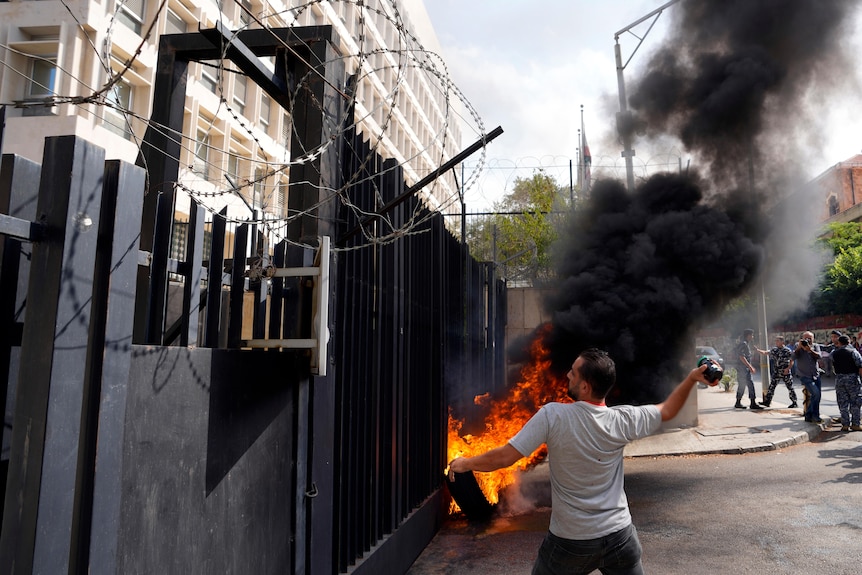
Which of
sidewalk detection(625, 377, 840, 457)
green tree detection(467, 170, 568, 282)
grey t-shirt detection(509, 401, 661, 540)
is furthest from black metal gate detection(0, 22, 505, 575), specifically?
green tree detection(467, 170, 568, 282)

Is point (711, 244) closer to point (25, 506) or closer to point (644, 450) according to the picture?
point (644, 450)

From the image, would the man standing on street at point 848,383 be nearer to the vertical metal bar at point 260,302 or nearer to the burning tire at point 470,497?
the burning tire at point 470,497

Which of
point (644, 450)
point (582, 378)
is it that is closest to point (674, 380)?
point (644, 450)

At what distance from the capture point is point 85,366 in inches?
79.7

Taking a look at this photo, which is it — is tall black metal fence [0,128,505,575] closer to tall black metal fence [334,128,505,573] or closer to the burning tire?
tall black metal fence [334,128,505,573]

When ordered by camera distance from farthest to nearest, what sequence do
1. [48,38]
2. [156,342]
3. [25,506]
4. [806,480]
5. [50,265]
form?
[48,38] < [806,480] < [156,342] < [50,265] < [25,506]

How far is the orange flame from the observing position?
7363 millimetres

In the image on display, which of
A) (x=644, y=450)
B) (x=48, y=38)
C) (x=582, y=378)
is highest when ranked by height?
(x=48, y=38)

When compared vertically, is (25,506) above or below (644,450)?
above

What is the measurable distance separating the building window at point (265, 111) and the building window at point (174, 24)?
4155 mm

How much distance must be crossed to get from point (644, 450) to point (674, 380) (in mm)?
1365

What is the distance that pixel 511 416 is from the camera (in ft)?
29.6

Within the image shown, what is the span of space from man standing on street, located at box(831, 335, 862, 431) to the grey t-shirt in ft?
32.3

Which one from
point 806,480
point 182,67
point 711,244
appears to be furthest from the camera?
point 711,244
